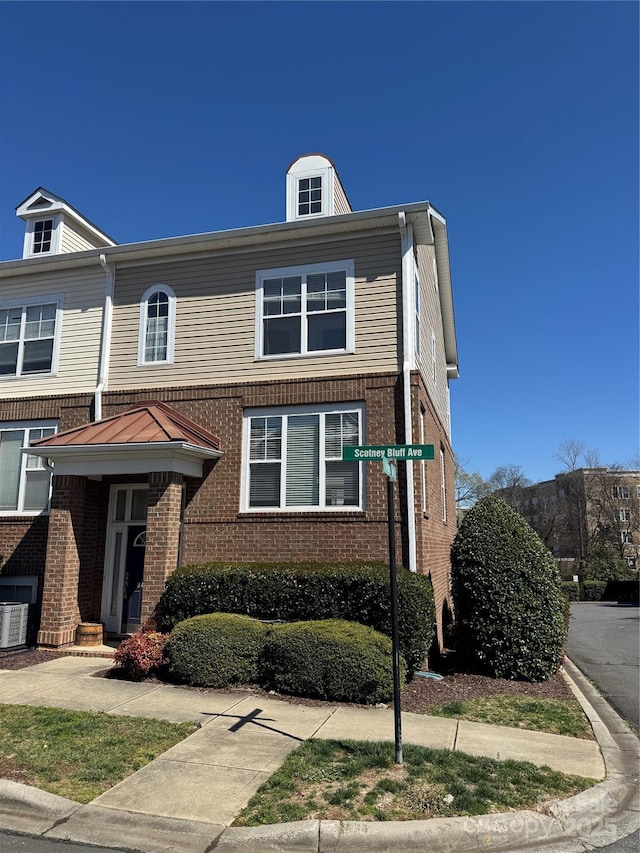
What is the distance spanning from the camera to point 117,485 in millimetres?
12367

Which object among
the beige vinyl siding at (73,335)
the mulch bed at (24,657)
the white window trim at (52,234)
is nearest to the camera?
the mulch bed at (24,657)

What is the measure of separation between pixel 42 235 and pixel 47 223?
1.05 ft

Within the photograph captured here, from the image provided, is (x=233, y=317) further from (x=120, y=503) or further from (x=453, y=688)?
(x=453, y=688)

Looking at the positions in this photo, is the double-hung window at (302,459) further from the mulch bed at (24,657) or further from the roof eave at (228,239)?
the mulch bed at (24,657)

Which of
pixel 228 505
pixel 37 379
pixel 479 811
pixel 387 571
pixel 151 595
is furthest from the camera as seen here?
pixel 37 379

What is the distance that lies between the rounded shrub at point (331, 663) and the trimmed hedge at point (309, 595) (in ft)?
2.26

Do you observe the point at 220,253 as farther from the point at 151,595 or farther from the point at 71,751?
the point at 71,751

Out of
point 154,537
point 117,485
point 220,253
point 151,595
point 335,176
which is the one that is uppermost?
point 335,176

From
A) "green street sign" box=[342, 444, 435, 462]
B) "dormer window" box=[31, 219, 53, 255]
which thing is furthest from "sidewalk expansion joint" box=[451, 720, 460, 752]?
"dormer window" box=[31, 219, 53, 255]

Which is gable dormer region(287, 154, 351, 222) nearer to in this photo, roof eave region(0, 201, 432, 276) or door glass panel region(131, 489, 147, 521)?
roof eave region(0, 201, 432, 276)

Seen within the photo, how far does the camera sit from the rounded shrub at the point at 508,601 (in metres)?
9.48

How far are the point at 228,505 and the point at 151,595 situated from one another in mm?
2028

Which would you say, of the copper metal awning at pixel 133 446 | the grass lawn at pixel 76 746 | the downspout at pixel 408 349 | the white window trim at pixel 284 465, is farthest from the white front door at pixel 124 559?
the downspout at pixel 408 349

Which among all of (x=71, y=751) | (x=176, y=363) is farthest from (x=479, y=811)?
(x=176, y=363)
